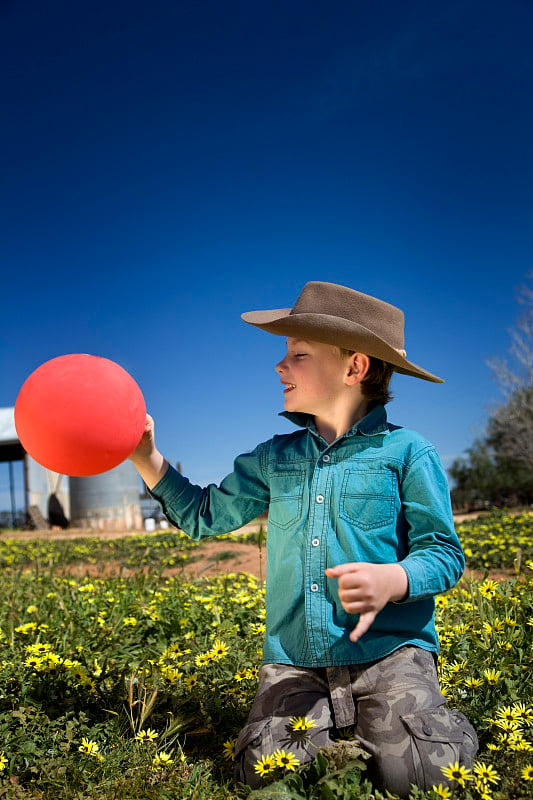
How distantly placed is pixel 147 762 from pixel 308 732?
24.5 inches

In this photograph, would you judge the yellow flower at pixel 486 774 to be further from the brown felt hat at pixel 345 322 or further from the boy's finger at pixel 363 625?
the brown felt hat at pixel 345 322

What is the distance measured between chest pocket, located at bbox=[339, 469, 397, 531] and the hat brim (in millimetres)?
429

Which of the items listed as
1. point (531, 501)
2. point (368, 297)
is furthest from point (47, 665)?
point (531, 501)

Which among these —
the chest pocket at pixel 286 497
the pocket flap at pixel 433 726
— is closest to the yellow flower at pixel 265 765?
the pocket flap at pixel 433 726

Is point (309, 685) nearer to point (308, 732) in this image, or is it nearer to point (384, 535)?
point (308, 732)

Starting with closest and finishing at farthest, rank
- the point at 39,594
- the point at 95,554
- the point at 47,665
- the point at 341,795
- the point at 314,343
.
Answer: the point at 341,795 < the point at 314,343 < the point at 47,665 < the point at 39,594 < the point at 95,554

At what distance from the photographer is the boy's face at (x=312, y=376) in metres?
2.52

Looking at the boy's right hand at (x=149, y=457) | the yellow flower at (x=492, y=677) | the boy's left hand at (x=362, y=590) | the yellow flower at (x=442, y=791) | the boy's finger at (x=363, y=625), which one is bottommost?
the yellow flower at (x=442, y=791)

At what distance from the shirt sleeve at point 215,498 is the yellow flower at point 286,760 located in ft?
2.70

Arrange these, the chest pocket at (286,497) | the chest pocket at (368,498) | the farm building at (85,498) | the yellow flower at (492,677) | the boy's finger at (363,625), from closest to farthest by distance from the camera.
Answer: the boy's finger at (363,625), the chest pocket at (368,498), the chest pocket at (286,497), the yellow flower at (492,677), the farm building at (85,498)

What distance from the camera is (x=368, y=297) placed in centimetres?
257

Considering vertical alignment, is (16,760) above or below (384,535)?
below

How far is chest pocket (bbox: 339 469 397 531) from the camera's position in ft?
7.79

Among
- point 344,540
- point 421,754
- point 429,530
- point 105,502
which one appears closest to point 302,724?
point 421,754
